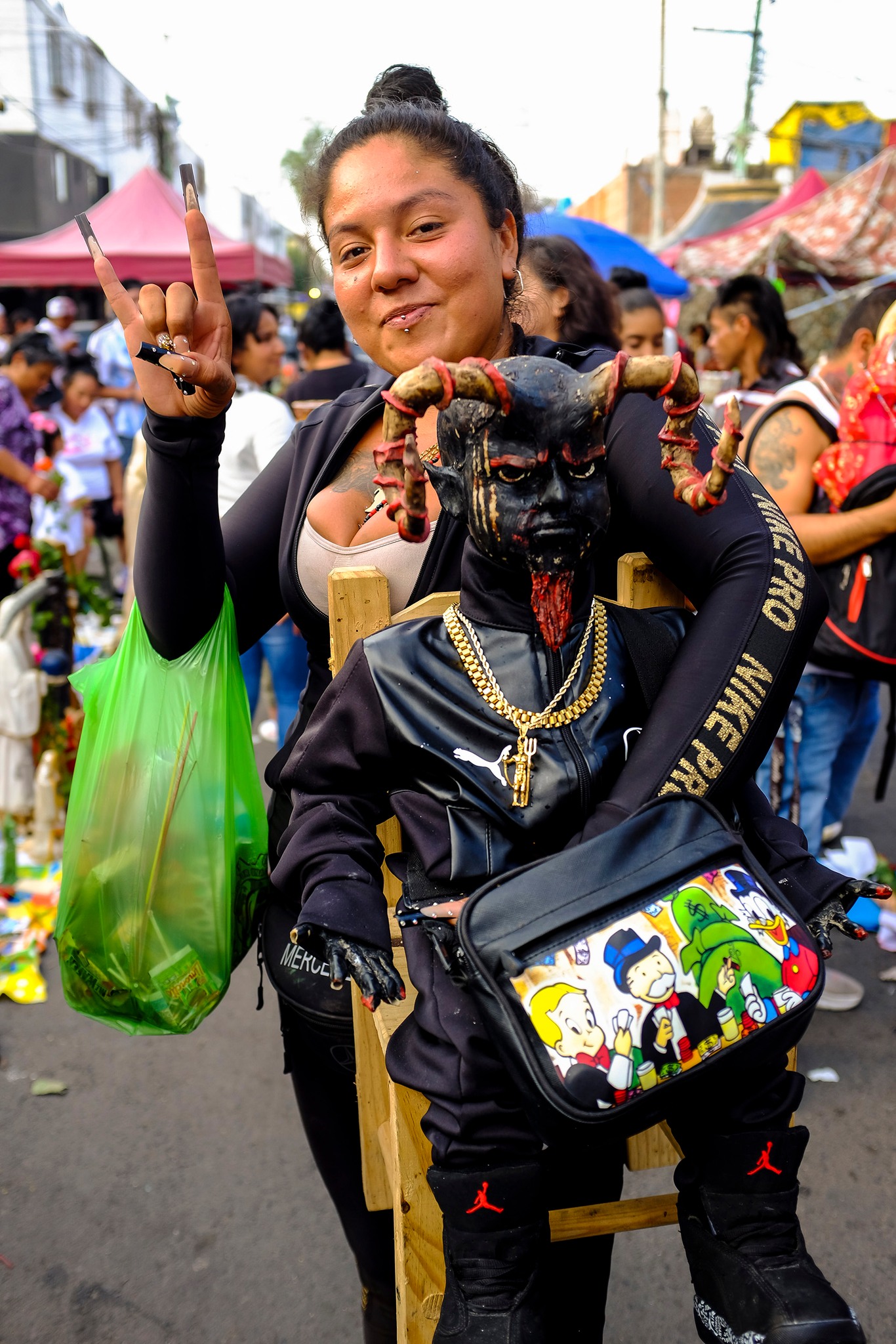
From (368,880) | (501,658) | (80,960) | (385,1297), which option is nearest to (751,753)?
(501,658)

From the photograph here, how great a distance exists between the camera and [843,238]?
12562 millimetres

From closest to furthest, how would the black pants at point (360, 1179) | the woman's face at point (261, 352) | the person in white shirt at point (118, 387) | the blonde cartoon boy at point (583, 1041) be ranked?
the blonde cartoon boy at point (583, 1041) < the black pants at point (360, 1179) < the woman's face at point (261, 352) < the person in white shirt at point (118, 387)

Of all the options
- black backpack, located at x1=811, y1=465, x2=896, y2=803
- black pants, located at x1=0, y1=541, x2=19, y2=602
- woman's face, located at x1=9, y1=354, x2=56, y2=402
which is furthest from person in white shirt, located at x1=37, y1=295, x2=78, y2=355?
black backpack, located at x1=811, y1=465, x2=896, y2=803

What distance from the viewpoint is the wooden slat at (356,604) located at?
4.83ft

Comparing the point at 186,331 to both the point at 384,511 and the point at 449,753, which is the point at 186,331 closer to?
the point at 384,511


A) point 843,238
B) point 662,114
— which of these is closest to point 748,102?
point 662,114

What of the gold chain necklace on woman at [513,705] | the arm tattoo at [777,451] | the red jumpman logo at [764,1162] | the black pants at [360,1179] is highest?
the gold chain necklace on woman at [513,705]

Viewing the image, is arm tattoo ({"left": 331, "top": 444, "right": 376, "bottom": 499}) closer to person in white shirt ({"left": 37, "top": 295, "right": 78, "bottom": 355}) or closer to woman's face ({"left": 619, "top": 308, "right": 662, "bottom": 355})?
woman's face ({"left": 619, "top": 308, "right": 662, "bottom": 355})

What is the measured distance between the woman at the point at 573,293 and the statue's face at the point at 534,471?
6.28 ft

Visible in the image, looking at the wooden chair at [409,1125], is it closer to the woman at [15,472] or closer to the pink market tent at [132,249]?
the woman at [15,472]

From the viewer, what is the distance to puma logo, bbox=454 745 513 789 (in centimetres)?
127

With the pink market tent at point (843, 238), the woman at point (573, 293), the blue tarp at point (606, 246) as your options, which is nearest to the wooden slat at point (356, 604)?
the woman at point (573, 293)

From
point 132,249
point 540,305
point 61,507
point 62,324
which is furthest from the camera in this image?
point 132,249

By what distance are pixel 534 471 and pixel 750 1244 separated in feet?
3.02
